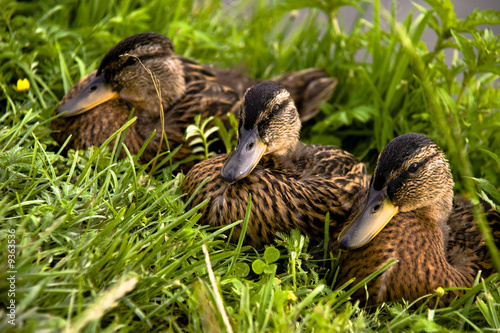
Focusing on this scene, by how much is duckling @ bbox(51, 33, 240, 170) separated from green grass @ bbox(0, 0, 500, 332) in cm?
19

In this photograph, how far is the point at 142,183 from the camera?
263 cm

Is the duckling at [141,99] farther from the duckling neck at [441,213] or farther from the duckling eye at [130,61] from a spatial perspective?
the duckling neck at [441,213]

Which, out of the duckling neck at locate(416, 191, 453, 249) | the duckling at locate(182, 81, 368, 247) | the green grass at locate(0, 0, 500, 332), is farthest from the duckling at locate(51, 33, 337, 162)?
the duckling neck at locate(416, 191, 453, 249)

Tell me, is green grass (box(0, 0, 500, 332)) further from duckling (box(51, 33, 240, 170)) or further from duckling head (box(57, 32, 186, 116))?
duckling head (box(57, 32, 186, 116))

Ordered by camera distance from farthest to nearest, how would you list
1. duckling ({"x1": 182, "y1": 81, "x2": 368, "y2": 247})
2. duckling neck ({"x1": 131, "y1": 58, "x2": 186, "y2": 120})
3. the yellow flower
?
1. duckling neck ({"x1": 131, "y1": 58, "x2": 186, "y2": 120})
2. the yellow flower
3. duckling ({"x1": 182, "y1": 81, "x2": 368, "y2": 247})

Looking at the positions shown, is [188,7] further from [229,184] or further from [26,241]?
[26,241]

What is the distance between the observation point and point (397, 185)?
2344mm

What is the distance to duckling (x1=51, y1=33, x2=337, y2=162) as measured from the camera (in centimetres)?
307

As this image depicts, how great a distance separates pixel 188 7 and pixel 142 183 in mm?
2472

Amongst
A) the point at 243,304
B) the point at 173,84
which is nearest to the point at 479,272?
the point at 243,304

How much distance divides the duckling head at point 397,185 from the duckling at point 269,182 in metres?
0.29

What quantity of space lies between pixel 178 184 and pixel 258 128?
603mm

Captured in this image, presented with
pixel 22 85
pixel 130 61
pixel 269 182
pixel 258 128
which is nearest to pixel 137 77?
pixel 130 61

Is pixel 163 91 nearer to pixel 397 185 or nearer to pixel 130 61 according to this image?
pixel 130 61
